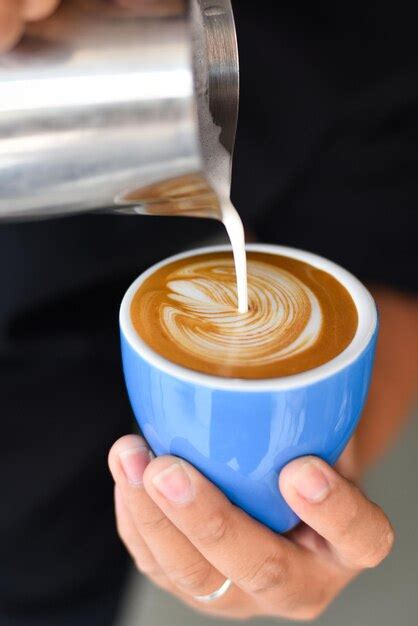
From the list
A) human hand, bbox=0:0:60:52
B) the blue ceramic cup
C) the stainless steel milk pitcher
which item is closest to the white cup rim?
the blue ceramic cup

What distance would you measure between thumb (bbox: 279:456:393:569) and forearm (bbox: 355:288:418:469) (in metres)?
0.28

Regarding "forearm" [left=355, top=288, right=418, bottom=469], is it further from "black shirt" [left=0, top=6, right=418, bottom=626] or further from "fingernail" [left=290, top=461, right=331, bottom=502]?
"fingernail" [left=290, top=461, right=331, bottom=502]

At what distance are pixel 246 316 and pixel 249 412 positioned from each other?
12 cm

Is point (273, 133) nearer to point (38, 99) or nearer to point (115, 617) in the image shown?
point (38, 99)

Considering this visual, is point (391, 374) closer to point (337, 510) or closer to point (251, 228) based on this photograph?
point (251, 228)

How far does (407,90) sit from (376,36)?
0.08 m

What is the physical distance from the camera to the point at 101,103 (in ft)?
1.64

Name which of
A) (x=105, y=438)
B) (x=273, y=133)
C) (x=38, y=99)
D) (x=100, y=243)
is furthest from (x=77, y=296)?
(x=38, y=99)

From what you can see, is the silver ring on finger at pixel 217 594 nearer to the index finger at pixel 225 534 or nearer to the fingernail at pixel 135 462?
the index finger at pixel 225 534

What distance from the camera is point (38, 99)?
1.65ft

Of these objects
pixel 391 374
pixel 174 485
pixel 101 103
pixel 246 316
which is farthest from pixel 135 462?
pixel 391 374

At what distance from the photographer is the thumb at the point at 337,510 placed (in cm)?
62

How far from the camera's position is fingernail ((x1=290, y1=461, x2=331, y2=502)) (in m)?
0.61

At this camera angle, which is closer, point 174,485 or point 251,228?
point 174,485
